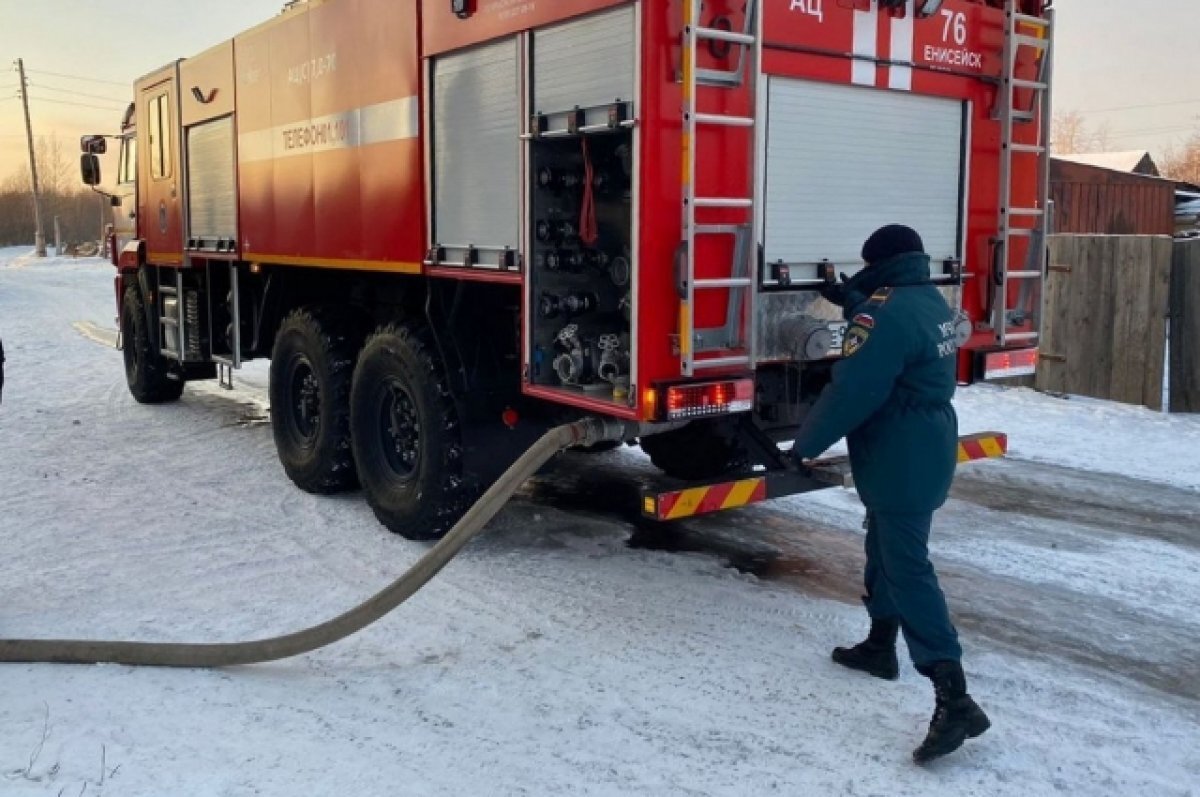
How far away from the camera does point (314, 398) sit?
25.8 feet

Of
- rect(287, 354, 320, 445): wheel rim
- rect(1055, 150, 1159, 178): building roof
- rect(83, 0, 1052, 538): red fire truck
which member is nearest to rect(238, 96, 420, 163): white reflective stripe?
rect(83, 0, 1052, 538): red fire truck

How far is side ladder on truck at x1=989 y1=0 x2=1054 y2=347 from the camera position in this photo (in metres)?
5.92

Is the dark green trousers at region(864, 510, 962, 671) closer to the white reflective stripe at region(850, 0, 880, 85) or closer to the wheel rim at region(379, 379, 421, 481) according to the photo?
the white reflective stripe at region(850, 0, 880, 85)

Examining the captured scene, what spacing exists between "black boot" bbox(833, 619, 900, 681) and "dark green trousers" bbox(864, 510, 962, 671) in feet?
1.79

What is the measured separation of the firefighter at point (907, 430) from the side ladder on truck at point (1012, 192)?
6.66ft

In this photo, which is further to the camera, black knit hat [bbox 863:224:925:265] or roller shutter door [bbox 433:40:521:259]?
roller shutter door [bbox 433:40:521:259]

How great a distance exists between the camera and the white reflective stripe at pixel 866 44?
5328mm

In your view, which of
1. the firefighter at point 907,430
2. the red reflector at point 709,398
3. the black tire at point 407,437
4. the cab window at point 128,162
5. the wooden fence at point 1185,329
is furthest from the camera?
the cab window at point 128,162

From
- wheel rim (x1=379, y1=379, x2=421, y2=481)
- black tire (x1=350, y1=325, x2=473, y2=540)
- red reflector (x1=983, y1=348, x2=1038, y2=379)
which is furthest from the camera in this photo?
wheel rim (x1=379, y1=379, x2=421, y2=481)

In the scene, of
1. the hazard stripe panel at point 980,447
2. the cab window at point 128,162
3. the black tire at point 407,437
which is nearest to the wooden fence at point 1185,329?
the hazard stripe panel at point 980,447

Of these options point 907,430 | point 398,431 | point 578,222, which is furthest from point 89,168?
point 907,430

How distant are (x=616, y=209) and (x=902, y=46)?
1660 millimetres

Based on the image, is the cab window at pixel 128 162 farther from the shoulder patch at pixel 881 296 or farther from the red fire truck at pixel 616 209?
the shoulder patch at pixel 881 296

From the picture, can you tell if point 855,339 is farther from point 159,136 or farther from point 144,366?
point 144,366
